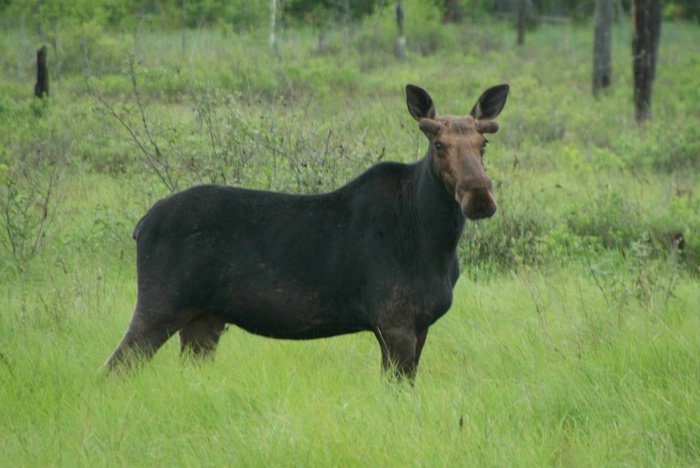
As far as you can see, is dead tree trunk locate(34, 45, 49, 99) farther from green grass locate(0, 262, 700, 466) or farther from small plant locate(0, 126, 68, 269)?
green grass locate(0, 262, 700, 466)

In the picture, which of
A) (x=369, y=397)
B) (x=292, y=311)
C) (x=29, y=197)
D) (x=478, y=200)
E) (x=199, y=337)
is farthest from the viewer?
(x=29, y=197)

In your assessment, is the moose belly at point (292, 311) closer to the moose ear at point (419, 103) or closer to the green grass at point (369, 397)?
the green grass at point (369, 397)

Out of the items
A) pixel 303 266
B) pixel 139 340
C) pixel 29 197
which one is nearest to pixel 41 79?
pixel 29 197

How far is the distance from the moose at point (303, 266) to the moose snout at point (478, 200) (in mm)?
472

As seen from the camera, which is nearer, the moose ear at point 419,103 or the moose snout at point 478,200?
the moose snout at point 478,200

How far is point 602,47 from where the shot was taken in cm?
2511

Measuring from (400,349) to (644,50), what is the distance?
16.2m

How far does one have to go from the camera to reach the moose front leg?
5.31m

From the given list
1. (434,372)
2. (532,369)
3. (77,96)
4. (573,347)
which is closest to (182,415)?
(434,372)

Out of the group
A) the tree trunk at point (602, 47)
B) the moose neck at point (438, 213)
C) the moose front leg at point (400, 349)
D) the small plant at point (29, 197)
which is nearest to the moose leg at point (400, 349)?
the moose front leg at point (400, 349)

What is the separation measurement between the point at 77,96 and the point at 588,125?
1024 centimetres

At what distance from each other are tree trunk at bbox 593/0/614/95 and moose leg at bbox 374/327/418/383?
2068cm

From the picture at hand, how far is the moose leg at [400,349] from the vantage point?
531cm

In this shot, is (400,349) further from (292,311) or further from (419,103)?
(419,103)
